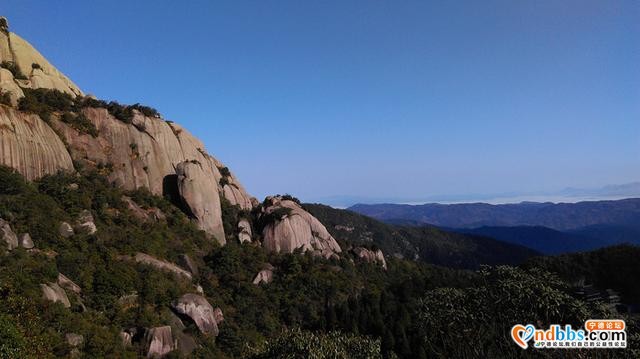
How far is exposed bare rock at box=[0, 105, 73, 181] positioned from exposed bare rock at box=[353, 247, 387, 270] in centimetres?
5882

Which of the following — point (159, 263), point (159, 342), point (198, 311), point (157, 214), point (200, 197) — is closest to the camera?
point (159, 342)

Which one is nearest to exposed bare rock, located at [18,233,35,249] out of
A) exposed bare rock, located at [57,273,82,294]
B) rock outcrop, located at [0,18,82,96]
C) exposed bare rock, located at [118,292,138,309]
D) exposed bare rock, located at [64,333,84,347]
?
exposed bare rock, located at [57,273,82,294]

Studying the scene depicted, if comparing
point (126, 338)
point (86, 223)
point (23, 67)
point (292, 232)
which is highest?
point (23, 67)

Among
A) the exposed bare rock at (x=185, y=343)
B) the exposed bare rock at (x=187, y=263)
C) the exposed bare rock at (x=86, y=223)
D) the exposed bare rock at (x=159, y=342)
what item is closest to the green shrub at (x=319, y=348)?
the exposed bare rock at (x=159, y=342)

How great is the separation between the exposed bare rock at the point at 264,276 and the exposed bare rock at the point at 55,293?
33.1 m

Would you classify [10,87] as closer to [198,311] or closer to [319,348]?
[198,311]

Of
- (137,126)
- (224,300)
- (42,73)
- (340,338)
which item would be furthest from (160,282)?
(42,73)

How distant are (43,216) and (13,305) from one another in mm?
19530

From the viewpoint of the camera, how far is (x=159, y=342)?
41.8 metres

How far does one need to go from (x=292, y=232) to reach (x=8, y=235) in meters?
48.7

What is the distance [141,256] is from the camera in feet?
174

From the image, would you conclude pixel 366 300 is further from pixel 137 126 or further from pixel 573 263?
Result: pixel 573 263

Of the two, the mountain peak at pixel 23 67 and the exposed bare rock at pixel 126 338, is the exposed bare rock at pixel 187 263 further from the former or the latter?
the mountain peak at pixel 23 67

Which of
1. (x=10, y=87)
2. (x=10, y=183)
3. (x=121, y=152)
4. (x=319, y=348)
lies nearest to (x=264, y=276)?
(x=121, y=152)
